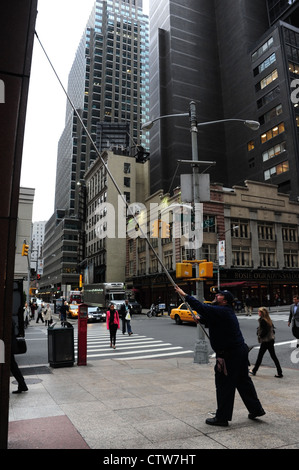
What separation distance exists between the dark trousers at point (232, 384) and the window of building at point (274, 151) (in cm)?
5151

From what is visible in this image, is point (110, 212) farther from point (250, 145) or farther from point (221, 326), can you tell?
point (221, 326)

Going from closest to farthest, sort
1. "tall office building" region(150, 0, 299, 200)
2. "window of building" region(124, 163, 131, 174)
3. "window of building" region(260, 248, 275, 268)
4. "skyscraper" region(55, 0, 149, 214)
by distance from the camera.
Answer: "window of building" region(260, 248, 275, 268) < "tall office building" region(150, 0, 299, 200) < "window of building" region(124, 163, 131, 174) < "skyscraper" region(55, 0, 149, 214)

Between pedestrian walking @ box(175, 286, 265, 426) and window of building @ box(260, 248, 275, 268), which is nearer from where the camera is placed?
pedestrian walking @ box(175, 286, 265, 426)

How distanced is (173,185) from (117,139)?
102ft

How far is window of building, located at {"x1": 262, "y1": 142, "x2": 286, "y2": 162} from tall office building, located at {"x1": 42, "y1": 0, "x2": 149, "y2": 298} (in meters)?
58.3

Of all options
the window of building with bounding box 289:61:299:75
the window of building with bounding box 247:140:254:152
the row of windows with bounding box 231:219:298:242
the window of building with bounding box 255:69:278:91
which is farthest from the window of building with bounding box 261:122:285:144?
the row of windows with bounding box 231:219:298:242

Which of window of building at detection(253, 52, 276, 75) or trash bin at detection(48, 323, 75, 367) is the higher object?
window of building at detection(253, 52, 276, 75)

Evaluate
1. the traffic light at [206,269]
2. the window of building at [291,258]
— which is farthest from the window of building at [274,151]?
the traffic light at [206,269]

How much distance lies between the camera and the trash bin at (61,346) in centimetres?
947

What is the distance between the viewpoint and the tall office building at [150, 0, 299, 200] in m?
52.3

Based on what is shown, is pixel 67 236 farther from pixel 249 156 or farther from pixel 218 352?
pixel 218 352

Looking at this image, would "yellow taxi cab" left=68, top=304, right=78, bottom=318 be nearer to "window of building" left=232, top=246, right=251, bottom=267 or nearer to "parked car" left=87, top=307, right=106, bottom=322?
"parked car" left=87, top=307, right=106, bottom=322

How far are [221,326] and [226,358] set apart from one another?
1.50 ft

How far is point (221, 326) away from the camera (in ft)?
16.0
